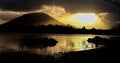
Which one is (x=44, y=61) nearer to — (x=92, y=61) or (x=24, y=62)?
(x=24, y=62)

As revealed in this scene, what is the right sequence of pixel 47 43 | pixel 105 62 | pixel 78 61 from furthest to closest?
pixel 47 43
pixel 78 61
pixel 105 62

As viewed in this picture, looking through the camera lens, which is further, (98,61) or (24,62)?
(24,62)

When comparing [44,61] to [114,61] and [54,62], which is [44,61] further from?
Result: [114,61]

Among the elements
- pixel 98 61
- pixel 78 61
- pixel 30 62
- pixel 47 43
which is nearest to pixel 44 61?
pixel 30 62

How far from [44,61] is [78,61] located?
15.5 ft

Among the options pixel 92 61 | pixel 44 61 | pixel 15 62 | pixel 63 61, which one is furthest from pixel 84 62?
pixel 15 62

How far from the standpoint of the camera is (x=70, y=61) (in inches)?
1304

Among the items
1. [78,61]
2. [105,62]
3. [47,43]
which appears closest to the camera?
[105,62]

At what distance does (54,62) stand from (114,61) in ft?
24.5

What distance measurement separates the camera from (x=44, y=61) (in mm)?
34656

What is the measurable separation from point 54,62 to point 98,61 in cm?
559

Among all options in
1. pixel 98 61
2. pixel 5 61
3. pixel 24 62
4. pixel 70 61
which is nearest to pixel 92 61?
pixel 98 61

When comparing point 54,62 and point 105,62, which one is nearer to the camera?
point 105,62

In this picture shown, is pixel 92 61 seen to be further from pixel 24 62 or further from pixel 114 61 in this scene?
pixel 24 62
